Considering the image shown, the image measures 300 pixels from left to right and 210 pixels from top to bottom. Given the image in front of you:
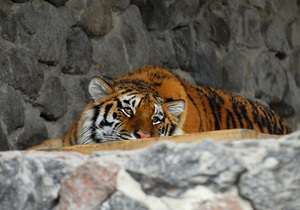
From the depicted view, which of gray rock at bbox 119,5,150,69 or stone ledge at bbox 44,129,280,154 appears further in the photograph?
gray rock at bbox 119,5,150,69

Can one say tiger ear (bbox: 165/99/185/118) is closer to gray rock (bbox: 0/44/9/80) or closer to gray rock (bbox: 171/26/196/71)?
gray rock (bbox: 0/44/9/80)

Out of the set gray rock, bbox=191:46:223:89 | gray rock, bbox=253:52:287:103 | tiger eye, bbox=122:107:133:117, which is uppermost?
tiger eye, bbox=122:107:133:117

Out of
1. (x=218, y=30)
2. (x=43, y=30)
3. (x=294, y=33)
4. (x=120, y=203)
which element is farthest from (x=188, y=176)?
(x=294, y=33)

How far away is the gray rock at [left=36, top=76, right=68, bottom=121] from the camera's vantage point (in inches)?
145

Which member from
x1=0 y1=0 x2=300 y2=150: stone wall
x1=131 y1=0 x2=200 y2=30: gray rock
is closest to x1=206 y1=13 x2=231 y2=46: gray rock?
x1=0 y1=0 x2=300 y2=150: stone wall

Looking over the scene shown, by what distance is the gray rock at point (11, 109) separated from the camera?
3.39 m

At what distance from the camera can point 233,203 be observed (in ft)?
5.16

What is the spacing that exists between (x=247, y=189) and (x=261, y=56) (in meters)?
4.47

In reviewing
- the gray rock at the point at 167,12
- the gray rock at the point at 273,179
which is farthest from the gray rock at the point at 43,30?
the gray rock at the point at 273,179

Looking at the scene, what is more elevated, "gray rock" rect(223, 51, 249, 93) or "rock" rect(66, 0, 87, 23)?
"rock" rect(66, 0, 87, 23)

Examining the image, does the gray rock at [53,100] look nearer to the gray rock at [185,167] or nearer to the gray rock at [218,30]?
the gray rock at [218,30]

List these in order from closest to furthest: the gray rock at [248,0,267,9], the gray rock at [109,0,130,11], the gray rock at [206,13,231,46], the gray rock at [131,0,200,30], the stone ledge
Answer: the stone ledge < the gray rock at [109,0,130,11] < the gray rock at [131,0,200,30] < the gray rock at [206,13,231,46] < the gray rock at [248,0,267,9]

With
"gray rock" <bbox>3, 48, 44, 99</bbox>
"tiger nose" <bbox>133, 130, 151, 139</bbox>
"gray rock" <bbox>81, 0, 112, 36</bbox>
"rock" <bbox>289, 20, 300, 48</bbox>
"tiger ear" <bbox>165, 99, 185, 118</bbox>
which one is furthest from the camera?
"rock" <bbox>289, 20, 300, 48</bbox>

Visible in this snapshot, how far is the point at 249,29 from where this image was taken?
19.1 feet
